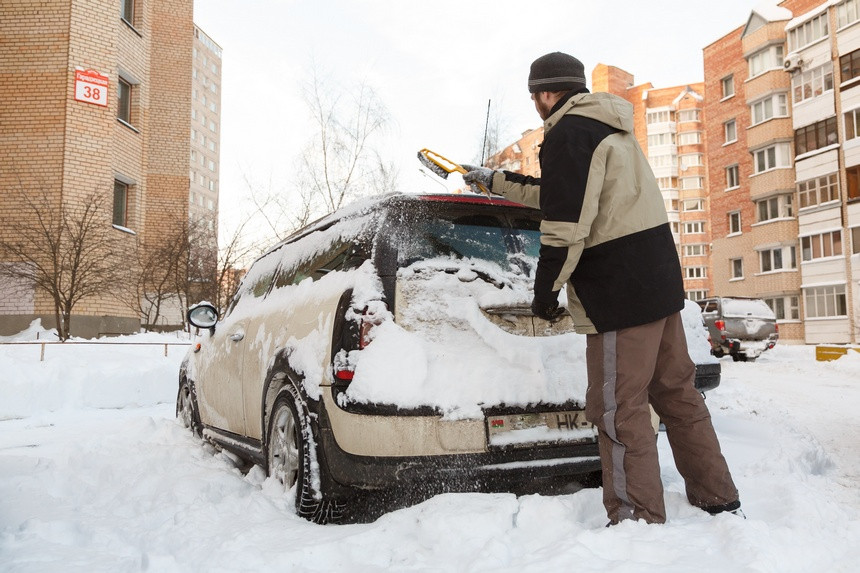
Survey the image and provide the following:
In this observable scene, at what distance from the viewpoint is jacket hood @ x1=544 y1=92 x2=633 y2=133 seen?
2.74 metres

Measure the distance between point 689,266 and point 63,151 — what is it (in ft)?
191

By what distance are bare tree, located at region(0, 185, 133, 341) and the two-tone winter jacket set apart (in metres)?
15.4

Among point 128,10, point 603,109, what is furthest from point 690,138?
point 603,109

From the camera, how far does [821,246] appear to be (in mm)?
31391

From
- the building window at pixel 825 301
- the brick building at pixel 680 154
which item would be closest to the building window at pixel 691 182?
the brick building at pixel 680 154

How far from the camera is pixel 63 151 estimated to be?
1698cm

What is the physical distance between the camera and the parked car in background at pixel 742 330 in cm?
1966

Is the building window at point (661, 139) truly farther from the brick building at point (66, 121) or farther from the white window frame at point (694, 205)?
the brick building at point (66, 121)

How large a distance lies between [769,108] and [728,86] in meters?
4.45

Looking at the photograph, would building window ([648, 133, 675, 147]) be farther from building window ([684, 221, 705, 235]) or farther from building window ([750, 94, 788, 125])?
building window ([750, 94, 788, 125])

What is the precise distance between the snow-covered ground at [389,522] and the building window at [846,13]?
3184 centimetres

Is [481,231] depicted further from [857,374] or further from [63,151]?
[63,151]

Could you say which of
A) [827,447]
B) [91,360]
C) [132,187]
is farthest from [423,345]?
[132,187]

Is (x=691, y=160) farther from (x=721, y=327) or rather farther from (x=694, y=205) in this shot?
(x=721, y=327)
